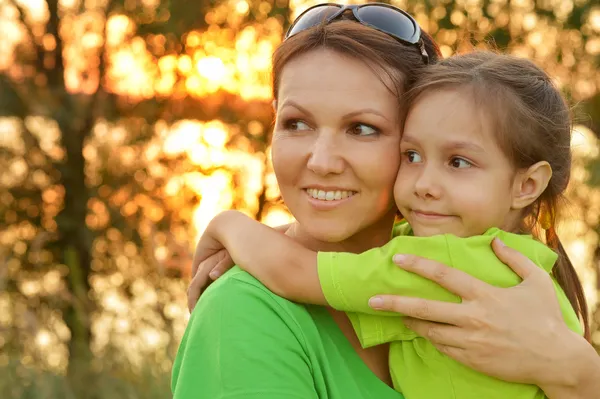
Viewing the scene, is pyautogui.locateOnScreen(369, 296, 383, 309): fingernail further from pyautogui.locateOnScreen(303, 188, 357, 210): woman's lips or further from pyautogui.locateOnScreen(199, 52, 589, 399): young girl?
pyautogui.locateOnScreen(303, 188, 357, 210): woman's lips

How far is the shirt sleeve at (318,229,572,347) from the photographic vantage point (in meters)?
2.12

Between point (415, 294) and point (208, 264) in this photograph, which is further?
point (208, 264)

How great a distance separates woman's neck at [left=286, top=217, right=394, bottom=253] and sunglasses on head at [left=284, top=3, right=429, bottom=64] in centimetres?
51

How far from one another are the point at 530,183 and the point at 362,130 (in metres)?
0.49

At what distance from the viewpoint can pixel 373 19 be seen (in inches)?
96.0

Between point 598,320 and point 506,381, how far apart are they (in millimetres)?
4666

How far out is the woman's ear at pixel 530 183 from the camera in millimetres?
2354

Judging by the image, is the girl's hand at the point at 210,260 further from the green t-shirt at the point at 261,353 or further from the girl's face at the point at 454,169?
the girl's face at the point at 454,169

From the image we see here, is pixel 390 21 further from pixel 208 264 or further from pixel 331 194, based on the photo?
pixel 208 264

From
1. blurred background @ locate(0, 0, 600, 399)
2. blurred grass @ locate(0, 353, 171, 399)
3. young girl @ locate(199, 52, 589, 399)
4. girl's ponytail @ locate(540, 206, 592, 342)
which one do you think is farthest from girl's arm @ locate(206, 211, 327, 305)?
blurred background @ locate(0, 0, 600, 399)

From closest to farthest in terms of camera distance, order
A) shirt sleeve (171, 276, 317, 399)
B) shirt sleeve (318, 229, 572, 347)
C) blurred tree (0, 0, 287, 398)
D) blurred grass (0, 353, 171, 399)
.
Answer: shirt sleeve (171, 276, 317, 399), shirt sleeve (318, 229, 572, 347), blurred grass (0, 353, 171, 399), blurred tree (0, 0, 287, 398)

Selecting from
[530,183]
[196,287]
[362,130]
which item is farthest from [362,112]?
[196,287]

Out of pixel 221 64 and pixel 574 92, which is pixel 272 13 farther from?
pixel 574 92

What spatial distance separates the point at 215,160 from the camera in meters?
7.30
